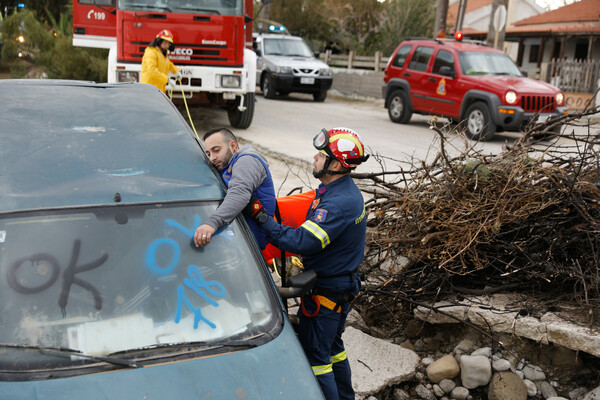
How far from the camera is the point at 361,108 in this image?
19328 mm

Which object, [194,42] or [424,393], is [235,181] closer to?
[424,393]

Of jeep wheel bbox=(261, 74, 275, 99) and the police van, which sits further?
jeep wheel bbox=(261, 74, 275, 99)

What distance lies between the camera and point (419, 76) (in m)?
13.8

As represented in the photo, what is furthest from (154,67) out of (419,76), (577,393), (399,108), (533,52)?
(533,52)

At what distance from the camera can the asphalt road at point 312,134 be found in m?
9.16

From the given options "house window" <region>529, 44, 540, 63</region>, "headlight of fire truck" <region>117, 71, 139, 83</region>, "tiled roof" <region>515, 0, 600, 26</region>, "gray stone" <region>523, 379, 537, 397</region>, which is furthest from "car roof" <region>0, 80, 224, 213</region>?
"house window" <region>529, 44, 540, 63</region>

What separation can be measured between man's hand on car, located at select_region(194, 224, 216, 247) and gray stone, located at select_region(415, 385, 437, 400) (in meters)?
2.25

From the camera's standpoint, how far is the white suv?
18.8 m

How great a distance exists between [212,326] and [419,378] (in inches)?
91.5

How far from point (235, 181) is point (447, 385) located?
89.5 inches

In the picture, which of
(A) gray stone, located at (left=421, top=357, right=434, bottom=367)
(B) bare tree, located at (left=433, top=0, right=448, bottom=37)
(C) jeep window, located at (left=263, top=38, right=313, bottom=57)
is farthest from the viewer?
(B) bare tree, located at (left=433, top=0, right=448, bottom=37)

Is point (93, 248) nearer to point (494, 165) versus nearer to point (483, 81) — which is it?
point (494, 165)

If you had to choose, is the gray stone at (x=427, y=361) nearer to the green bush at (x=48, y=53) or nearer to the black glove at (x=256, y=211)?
the black glove at (x=256, y=211)

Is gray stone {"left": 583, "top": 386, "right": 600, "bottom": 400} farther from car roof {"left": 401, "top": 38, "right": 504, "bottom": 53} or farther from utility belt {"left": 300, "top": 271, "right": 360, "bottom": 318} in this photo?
car roof {"left": 401, "top": 38, "right": 504, "bottom": 53}
